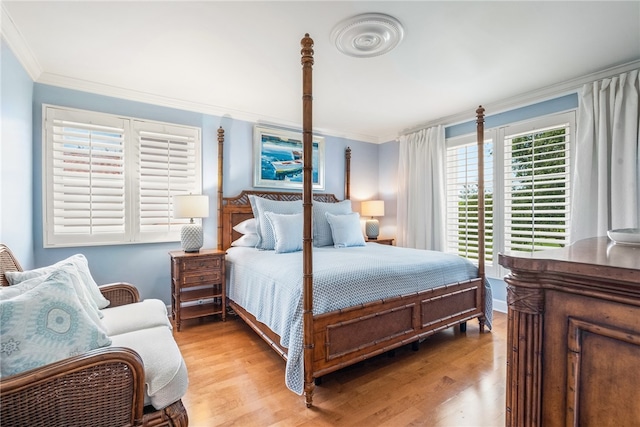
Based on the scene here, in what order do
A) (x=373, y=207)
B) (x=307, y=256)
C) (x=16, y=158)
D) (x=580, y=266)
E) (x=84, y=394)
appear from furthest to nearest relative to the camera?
(x=373, y=207) < (x=16, y=158) < (x=307, y=256) < (x=84, y=394) < (x=580, y=266)

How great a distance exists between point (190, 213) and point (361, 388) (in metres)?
2.25

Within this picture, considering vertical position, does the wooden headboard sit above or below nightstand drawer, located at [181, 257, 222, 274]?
above

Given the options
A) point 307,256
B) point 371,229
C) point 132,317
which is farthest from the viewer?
point 371,229

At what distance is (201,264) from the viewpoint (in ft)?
9.67

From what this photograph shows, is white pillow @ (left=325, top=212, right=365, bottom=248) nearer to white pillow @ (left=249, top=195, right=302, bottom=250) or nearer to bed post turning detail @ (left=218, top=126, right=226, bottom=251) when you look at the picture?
white pillow @ (left=249, top=195, right=302, bottom=250)

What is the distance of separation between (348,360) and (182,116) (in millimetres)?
3090

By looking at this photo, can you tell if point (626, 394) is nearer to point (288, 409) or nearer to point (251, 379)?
point (288, 409)

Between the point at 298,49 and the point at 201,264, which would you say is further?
the point at 201,264

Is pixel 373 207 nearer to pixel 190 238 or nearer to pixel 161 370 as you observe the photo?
pixel 190 238

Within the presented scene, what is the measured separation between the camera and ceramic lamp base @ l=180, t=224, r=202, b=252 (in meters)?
3.04

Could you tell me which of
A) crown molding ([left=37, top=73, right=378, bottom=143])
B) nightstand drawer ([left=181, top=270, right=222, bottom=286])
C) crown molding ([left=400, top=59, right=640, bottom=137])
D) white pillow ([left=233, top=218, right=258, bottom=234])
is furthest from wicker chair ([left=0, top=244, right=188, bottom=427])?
crown molding ([left=400, top=59, right=640, bottom=137])

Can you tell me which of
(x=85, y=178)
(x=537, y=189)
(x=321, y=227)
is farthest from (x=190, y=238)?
(x=537, y=189)

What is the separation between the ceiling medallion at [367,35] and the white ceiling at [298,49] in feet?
0.21

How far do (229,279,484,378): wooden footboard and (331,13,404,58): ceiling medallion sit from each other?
1.89m
